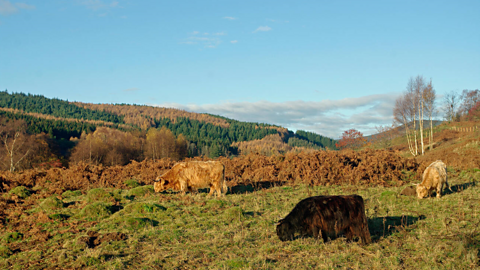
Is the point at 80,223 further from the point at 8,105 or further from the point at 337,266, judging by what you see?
the point at 8,105

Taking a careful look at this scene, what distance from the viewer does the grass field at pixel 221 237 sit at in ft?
19.4

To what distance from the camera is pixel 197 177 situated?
13438 millimetres

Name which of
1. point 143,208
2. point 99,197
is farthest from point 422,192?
point 99,197

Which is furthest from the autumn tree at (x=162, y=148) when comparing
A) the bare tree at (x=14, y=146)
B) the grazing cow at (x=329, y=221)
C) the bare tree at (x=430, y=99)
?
the grazing cow at (x=329, y=221)

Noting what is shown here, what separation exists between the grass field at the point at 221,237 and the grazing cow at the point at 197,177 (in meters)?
1.07

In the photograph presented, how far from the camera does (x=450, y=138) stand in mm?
48000

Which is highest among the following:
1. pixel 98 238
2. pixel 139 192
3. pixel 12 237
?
pixel 139 192

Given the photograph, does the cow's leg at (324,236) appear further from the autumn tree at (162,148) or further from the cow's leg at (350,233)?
the autumn tree at (162,148)

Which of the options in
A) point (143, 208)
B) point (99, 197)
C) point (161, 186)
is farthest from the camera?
point (161, 186)

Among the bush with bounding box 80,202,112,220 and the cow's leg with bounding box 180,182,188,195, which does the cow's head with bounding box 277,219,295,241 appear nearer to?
the bush with bounding box 80,202,112,220

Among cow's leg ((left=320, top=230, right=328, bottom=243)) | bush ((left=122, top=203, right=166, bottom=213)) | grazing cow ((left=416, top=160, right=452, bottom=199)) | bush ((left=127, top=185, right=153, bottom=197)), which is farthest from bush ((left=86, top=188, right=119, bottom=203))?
grazing cow ((left=416, top=160, right=452, bottom=199))

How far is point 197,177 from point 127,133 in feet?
314

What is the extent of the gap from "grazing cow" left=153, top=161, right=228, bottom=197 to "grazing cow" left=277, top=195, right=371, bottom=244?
6.43 m

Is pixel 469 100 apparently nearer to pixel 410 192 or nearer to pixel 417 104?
pixel 417 104
